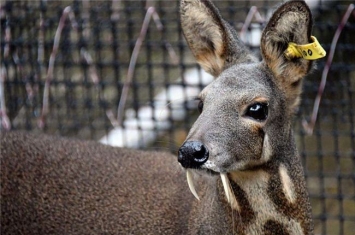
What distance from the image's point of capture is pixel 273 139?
13.9ft

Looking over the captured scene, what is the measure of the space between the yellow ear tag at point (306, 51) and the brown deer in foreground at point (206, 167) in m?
0.02

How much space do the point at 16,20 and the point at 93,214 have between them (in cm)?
246

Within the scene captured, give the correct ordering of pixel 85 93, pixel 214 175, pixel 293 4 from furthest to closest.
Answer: pixel 85 93, pixel 293 4, pixel 214 175

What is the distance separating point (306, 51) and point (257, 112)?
1.43 ft

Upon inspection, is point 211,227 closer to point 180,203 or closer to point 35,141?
point 180,203

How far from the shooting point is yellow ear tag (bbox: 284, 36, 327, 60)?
433 centimetres

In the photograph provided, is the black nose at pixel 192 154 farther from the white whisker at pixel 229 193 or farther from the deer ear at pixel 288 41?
the deer ear at pixel 288 41

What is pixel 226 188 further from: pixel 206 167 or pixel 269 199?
pixel 206 167

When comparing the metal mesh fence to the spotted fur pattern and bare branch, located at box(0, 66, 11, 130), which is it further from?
the spotted fur pattern

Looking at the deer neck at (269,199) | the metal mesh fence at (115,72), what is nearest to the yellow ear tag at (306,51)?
the deer neck at (269,199)

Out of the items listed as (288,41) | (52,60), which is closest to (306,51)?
(288,41)

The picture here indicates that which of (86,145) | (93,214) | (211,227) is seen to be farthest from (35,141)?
(211,227)

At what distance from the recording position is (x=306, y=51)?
438 centimetres

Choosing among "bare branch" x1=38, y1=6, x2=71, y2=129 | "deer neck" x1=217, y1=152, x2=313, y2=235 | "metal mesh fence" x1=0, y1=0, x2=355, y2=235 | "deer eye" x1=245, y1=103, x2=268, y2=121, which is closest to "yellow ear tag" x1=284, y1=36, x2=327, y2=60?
"deer eye" x1=245, y1=103, x2=268, y2=121
